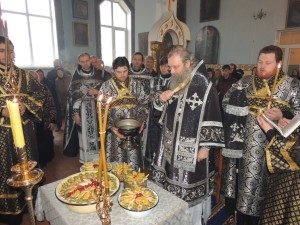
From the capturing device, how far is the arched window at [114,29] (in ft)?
38.6

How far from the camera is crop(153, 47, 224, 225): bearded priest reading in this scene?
2.12 metres

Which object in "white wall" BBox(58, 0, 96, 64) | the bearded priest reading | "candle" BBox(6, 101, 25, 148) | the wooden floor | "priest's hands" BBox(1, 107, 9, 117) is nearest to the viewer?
"candle" BBox(6, 101, 25, 148)

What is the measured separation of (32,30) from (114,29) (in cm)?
404

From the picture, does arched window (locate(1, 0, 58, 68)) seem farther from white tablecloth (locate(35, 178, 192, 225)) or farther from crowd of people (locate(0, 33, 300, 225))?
white tablecloth (locate(35, 178, 192, 225))

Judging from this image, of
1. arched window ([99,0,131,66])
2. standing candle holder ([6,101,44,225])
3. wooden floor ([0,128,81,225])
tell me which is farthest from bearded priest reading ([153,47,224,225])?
arched window ([99,0,131,66])

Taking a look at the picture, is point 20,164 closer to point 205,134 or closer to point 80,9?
point 205,134

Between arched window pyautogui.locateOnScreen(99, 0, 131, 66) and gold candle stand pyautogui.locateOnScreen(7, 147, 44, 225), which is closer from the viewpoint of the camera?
gold candle stand pyautogui.locateOnScreen(7, 147, 44, 225)

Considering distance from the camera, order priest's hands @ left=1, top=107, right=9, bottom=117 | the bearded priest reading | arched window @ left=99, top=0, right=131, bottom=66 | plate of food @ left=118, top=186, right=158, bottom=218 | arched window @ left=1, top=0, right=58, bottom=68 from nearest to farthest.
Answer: plate of food @ left=118, top=186, right=158, bottom=218 → the bearded priest reading → priest's hands @ left=1, top=107, right=9, bottom=117 → arched window @ left=1, top=0, right=58, bottom=68 → arched window @ left=99, top=0, right=131, bottom=66

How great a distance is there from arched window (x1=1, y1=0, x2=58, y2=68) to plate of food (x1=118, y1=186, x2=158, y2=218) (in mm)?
9191

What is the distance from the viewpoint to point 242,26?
11.2 metres

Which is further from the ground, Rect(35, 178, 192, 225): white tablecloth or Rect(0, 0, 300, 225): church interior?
Rect(0, 0, 300, 225): church interior

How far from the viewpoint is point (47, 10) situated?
969 centimetres

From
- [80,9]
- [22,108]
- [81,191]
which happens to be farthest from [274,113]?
[80,9]

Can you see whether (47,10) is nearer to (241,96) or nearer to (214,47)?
(214,47)
